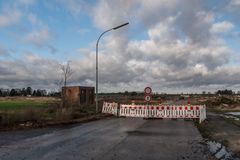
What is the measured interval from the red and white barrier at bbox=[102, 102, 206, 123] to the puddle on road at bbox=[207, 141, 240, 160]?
1268 cm

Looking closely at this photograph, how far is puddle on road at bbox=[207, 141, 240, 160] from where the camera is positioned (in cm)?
1022

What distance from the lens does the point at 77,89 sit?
4703 centimetres

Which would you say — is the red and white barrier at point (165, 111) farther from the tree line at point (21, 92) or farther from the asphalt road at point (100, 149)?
the tree line at point (21, 92)

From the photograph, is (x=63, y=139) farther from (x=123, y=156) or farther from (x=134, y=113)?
(x=134, y=113)

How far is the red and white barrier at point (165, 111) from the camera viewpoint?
2731 centimetres

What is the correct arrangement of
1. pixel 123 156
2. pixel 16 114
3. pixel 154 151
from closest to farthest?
pixel 123 156, pixel 154 151, pixel 16 114

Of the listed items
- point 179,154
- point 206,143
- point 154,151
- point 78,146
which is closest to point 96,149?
point 78,146

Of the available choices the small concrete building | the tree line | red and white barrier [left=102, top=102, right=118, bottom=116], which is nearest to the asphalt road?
red and white barrier [left=102, top=102, right=118, bottom=116]

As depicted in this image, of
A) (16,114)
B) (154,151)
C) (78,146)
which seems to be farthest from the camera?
(16,114)

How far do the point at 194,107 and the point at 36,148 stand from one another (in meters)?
18.2

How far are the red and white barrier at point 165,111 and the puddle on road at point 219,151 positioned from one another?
12682 millimetres

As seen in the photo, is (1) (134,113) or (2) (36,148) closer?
(2) (36,148)

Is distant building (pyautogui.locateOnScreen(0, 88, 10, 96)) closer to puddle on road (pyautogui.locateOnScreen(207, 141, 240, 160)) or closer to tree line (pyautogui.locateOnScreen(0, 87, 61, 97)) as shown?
tree line (pyautogui.locateOnScreen(0, 87, 61, 97))

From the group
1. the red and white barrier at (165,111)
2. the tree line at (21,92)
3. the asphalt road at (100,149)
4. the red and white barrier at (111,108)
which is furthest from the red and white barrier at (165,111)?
the tree line at (21,92)
